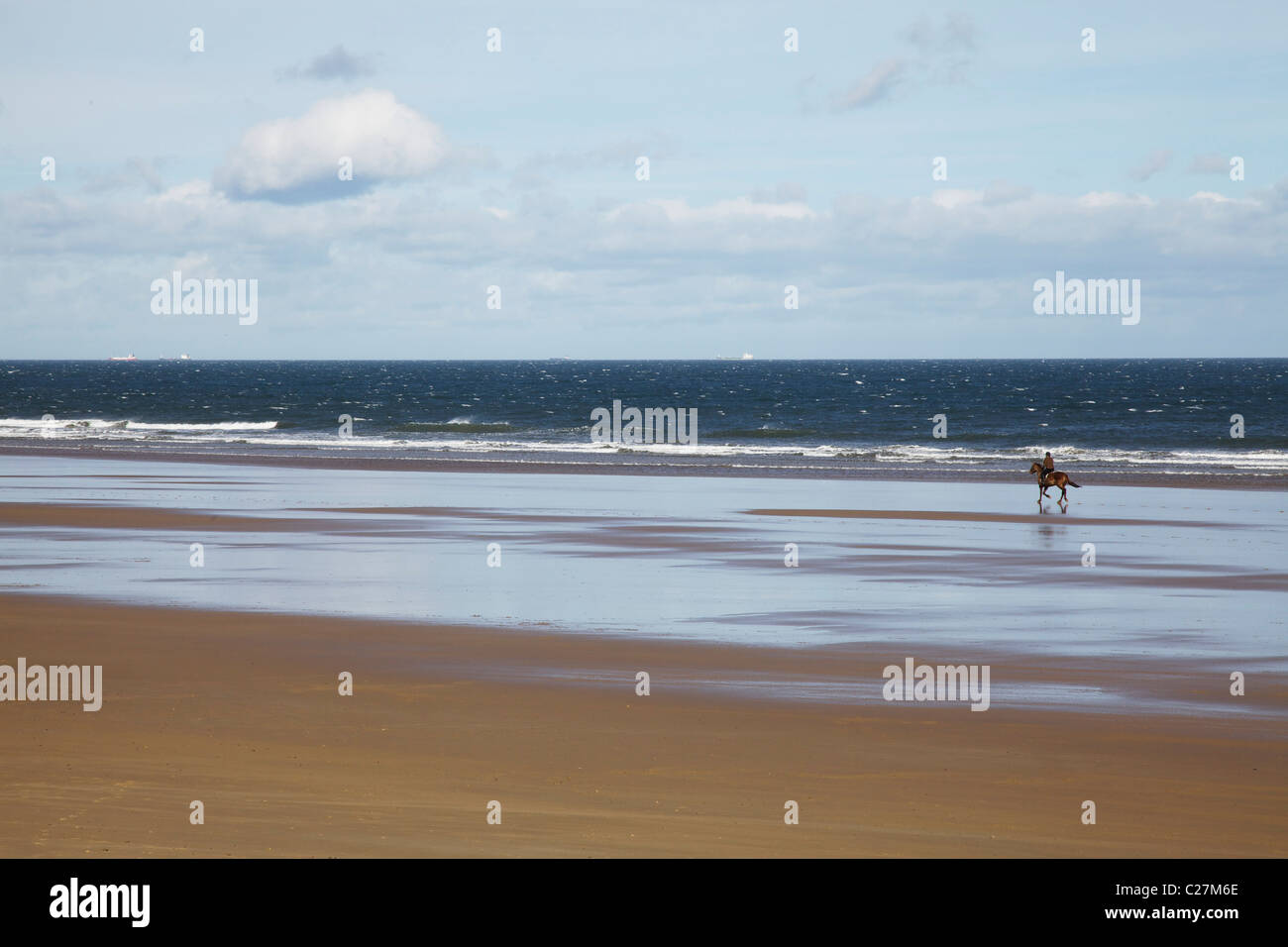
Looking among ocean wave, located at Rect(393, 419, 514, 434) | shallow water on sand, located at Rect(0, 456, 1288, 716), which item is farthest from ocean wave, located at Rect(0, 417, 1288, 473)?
shallow water on sand, located at Rect(0, 456, 1288, 716)

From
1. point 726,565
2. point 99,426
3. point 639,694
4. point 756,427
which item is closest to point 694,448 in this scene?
point 756,427

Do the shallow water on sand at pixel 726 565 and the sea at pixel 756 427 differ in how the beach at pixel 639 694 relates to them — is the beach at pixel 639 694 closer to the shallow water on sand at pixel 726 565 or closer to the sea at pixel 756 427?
the shallow water on sand at pixel 726 565

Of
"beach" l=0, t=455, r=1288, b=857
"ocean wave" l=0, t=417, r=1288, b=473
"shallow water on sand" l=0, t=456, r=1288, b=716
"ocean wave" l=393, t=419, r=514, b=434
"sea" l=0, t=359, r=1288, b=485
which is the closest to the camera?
"beach" l=0, t=455, r=1288, b=857

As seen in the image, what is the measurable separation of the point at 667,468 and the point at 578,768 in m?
30.1

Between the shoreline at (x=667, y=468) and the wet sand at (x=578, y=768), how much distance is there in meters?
22.1

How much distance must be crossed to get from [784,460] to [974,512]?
17240 millimetres

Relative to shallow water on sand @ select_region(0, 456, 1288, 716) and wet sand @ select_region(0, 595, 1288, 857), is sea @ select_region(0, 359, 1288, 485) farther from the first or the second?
wet sand @ select_region(0, 595, 1288, 857)

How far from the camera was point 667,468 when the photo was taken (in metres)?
38.1

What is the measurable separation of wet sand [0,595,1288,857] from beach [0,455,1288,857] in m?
0.03

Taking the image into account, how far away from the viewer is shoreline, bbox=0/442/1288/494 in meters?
33.5

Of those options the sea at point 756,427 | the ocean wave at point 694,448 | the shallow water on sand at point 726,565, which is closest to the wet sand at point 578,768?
the shallow water on sand at point 726,565
